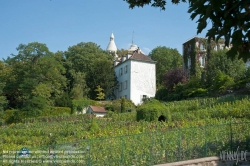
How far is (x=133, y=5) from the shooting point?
6641 mm

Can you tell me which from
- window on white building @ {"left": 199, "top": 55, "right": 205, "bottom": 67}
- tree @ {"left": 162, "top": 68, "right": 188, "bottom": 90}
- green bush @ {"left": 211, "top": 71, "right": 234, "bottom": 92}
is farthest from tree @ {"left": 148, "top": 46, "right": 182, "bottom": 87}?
green bush @ {"left": 211, "top": 71, "right": 234, "bottom": 92}

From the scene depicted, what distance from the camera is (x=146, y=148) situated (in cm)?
1025

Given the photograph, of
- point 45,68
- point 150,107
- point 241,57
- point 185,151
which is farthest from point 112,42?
point 241,57

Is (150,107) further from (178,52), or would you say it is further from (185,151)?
(178,52)

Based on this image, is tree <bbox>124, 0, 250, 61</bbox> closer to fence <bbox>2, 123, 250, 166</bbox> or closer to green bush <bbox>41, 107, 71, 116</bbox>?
fence <bbox>2, 123, 250, 166</bbox>

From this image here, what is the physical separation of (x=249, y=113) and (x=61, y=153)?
48.5ft

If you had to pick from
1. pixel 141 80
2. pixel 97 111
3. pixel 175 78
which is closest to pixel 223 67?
pixel 175 78

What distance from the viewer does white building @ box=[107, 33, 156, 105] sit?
48344 millimetres

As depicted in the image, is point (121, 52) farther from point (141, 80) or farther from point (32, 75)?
point (32, 75)

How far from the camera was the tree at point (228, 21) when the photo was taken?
3.66 meters

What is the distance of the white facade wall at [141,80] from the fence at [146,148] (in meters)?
36.5

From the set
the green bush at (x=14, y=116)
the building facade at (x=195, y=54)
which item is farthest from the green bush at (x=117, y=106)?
the green bush at (x=14, y=116)

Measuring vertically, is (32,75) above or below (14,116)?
above

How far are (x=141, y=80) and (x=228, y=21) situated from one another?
45.5 m
